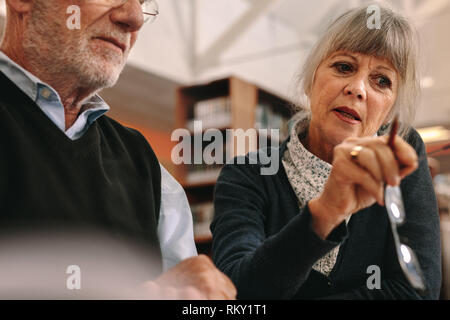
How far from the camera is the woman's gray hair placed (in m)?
0.82

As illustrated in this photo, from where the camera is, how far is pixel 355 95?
80 centimetres

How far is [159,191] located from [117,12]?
35 cm

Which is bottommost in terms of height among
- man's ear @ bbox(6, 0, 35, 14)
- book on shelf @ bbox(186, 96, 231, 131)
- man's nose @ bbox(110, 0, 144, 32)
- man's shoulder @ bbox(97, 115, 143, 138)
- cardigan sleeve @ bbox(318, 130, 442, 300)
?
cardigan sleeve @ bbox(318, 130, 442, 300)

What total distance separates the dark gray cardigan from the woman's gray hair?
0.24 ft

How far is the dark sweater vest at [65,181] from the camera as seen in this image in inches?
27.2

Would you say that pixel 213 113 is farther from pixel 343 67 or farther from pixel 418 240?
pixel 418 240

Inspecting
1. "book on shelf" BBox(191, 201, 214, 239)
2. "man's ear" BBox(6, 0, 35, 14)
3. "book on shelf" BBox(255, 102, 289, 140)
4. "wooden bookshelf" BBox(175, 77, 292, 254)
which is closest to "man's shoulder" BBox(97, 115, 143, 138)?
"man's ear" BBox(6, 0, 35, 14)

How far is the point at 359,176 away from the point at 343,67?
37cm

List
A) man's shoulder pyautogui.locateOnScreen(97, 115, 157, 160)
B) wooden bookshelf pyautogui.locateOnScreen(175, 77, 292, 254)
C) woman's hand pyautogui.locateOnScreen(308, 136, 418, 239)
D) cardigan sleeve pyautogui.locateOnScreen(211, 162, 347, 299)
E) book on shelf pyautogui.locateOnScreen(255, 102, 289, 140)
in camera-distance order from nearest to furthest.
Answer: woman's hand pyautogui.locateOnScreen(308, 136, 418, 239) → cardigan sleeve pyautogui.locateOnScreen(211, 162, 347, 299) → man's shoulder pyautogui.locateOnScreen(97, 115, 157, 160) → wooden bookshelf pyautogui.locateOnScreen(175, 77, 292, 254) → book on shelf pyautogui.locateOnScreen(255, 102, 289, 140)

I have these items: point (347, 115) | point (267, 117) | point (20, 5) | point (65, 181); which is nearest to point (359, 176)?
point (347, 115)

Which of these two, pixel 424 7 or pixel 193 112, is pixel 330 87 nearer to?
pixel 193 112

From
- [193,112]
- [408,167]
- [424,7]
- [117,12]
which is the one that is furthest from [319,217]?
[424,7]

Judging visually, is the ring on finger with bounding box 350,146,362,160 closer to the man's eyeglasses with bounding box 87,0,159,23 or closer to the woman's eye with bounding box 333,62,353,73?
the woman's eye with bounding box 333,62,353,73

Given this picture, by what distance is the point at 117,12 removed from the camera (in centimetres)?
80
